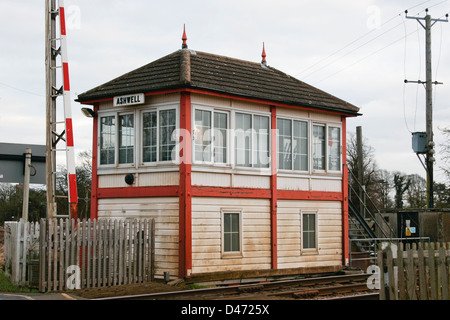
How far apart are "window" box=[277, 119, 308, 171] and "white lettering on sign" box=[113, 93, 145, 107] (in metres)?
4.45

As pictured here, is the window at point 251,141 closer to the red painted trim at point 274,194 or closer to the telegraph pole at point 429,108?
the red painted trim at point 274,194

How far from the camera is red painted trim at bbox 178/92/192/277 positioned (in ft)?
50.4

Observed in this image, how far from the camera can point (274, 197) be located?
17703 mm

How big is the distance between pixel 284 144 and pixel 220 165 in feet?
8.81

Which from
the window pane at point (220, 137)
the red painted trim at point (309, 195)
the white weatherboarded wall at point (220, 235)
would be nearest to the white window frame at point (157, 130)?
the window pane at point (220, 137)

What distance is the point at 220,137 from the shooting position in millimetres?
16719

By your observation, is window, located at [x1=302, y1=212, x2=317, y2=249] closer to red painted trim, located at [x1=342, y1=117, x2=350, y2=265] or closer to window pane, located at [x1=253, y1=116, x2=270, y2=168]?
red painted trim, located at [x1=342, y1=117, x2=350, y2=265]

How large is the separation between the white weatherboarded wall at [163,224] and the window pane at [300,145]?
15.6 feet

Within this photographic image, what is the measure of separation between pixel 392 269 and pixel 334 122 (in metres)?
10.3

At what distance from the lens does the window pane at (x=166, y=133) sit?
632 inches

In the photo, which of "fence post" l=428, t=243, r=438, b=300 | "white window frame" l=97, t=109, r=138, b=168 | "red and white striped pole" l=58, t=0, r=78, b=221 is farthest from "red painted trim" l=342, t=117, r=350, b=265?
"fence post" l=428, t=243, r=438, b=300

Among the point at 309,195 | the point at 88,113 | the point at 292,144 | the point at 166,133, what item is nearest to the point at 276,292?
the point at 166,133
